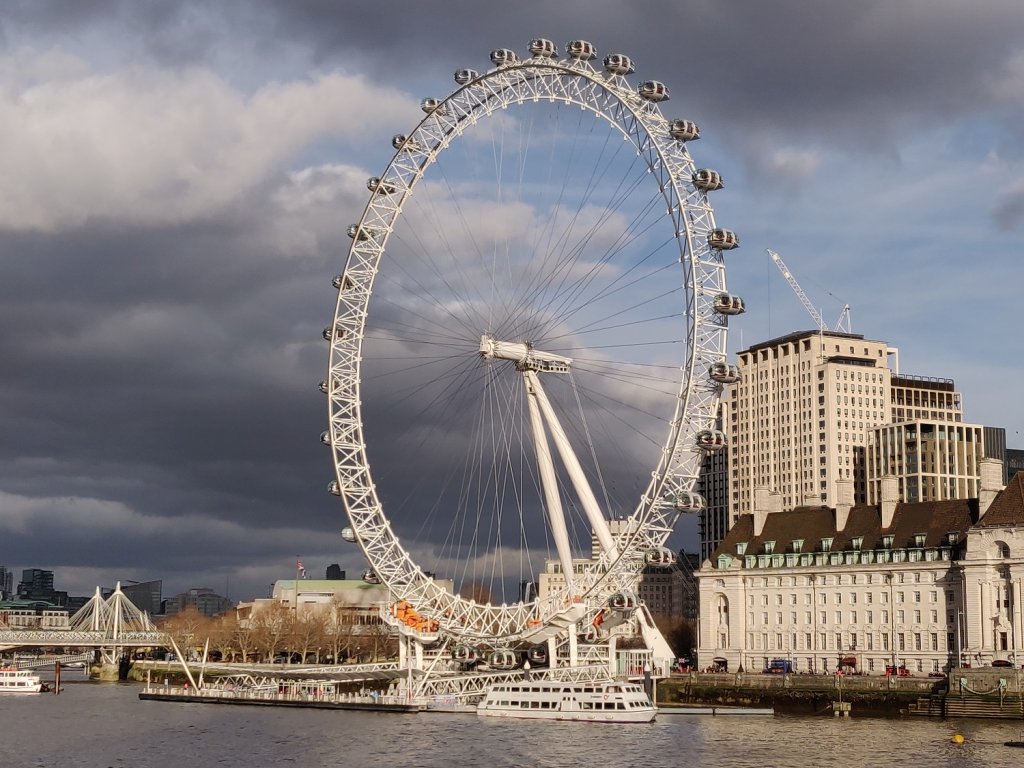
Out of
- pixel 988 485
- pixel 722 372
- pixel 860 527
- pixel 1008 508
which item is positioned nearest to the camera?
pixel 722 372

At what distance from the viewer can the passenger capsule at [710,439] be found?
88356mm

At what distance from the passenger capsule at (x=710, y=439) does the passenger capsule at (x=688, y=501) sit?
2.86 meters

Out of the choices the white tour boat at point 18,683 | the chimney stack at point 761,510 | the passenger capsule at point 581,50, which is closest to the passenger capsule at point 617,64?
the passenger capsule at point 581,50

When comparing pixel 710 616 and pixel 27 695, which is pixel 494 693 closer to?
pixel 710 616

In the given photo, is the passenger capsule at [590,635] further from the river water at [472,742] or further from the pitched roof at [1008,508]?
the pitched roof at [1008,508]

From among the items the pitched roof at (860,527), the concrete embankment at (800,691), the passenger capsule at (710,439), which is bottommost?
the concrete embankment at (800,691)

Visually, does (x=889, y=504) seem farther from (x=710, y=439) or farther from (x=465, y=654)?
(x=465, y=654)

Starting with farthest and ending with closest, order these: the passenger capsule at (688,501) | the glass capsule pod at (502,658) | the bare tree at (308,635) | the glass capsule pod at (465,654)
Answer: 1. the bare tree at (308,635)
2. the glass capsule pod at (465,654)
3. the glass capsule pod at (502,658)
4. the passenger capsule at (688,501)

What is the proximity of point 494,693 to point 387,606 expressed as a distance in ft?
47.5

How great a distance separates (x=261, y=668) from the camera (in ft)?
440

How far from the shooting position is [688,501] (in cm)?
8981

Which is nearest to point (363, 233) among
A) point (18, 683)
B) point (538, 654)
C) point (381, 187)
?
point (381, 187)

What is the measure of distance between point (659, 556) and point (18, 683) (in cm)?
7857

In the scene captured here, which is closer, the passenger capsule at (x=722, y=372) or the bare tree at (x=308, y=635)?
the passenger capsule at (x=722, y=372)
